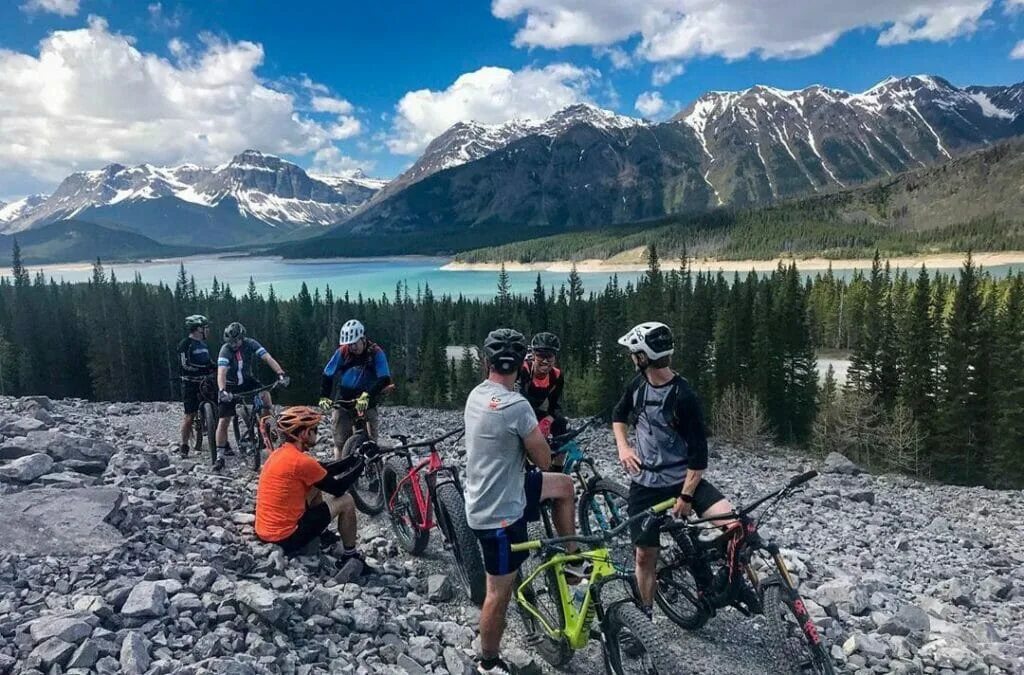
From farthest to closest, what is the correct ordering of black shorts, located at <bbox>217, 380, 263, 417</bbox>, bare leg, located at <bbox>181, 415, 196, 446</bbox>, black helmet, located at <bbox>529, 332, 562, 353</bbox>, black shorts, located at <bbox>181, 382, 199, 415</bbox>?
bare leg, located at <bbox>181, 415, 196, 446</bbox> → black shorts, located at <bbox>181, 382, 199, 415</bbox> → black shorts, located at <bbox>217, 380, 263, 417</bbox> → black helmet, located at <bbox>529, 332, 562, 353</bbox>

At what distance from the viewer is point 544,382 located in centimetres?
858

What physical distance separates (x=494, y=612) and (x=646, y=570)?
1.59m

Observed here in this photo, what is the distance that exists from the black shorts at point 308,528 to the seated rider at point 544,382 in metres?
2.93

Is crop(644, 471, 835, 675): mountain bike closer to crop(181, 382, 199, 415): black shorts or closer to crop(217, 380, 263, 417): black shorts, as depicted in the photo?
crop(217, 380, 263, 417): black shorts

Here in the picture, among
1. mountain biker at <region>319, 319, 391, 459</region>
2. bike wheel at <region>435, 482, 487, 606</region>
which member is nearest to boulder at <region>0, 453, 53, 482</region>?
mountain biker at <region>319, 319, 391, 459</region>

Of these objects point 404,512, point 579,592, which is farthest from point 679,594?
point 404,512

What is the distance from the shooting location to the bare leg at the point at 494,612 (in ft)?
17.6

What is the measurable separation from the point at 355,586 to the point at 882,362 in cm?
5197

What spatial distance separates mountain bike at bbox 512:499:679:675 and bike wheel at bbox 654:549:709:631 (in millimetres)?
727

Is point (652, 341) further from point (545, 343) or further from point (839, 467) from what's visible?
point (839, 467)

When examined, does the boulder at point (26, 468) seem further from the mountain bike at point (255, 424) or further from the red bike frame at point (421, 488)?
the red bike frame at point (421, 488)

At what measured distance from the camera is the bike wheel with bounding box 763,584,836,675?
16.0ft

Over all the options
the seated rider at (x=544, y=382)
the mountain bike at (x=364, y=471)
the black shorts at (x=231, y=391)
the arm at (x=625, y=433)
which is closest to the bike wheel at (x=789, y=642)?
the arm at (x=625, y=433)

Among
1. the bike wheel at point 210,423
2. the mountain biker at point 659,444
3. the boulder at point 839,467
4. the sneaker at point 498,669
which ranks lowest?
the boulder at point 839,467
